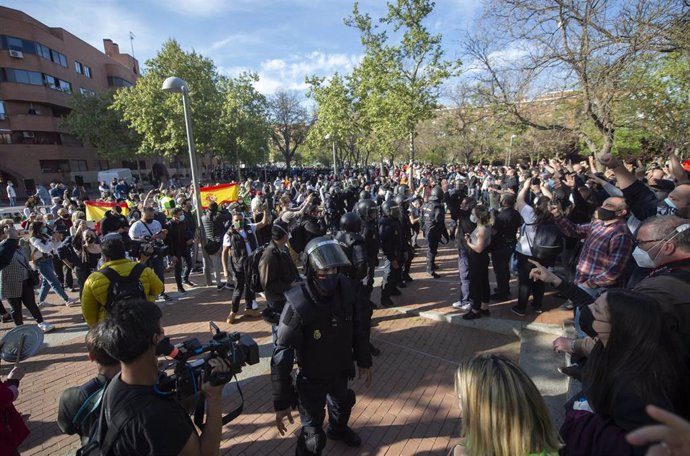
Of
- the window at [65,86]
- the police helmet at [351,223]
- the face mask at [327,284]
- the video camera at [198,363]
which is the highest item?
the window at [65,86]

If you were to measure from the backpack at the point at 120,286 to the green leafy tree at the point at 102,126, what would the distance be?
117ft

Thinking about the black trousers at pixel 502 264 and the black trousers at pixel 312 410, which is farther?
the black trousers at pixel 502 264

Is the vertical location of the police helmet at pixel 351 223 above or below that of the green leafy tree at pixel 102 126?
below

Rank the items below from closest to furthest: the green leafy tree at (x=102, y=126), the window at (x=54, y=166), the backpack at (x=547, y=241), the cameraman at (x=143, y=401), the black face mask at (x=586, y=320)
Result: the cameraman at (x=143, y=401) < the black face mask at (x=586, y=320) < the backpack at (x=547, y=241) < the green leafy tree at (x=102, y=126) < the window at (x=54, y=166)

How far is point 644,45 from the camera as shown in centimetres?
605

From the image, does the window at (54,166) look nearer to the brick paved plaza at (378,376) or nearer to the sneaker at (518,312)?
the brick paved plaza at (378,376)

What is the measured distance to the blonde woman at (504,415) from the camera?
146 cm

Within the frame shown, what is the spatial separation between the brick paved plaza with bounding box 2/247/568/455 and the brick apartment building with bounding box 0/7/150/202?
36462 millimetres

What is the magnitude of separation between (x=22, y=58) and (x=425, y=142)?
42248 millimetres

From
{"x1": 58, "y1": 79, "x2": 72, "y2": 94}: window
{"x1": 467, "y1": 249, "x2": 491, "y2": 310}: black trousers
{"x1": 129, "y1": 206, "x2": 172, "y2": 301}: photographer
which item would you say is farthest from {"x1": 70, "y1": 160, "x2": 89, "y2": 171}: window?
{"x1": 467, "y1": 249, "x2": 491, "y2": 310}: black trousers

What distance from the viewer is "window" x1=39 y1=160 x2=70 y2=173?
117 feet

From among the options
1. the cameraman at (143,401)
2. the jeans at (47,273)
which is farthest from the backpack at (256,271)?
the jeans at (47,273)

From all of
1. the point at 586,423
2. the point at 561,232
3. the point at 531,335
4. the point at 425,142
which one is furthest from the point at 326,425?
the point at 425,142

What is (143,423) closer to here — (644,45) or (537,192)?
(644,45)
